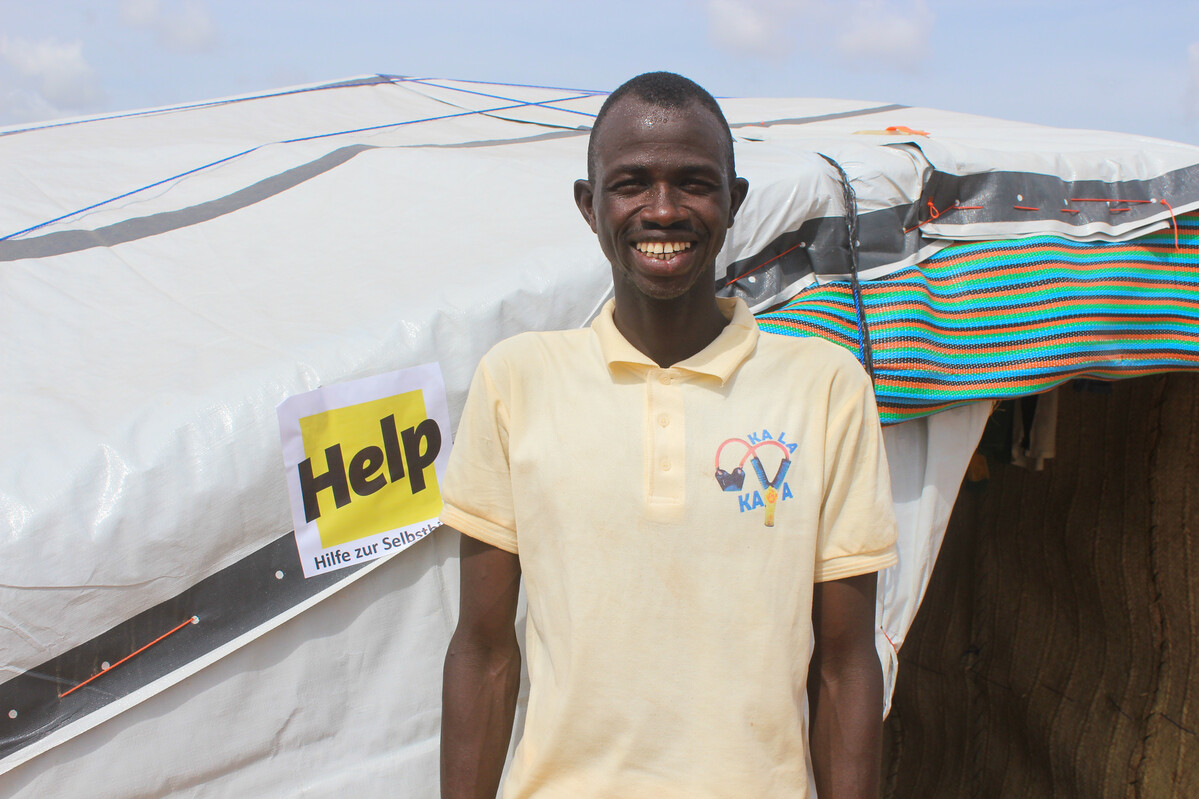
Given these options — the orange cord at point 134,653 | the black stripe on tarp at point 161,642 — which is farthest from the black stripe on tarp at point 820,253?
the orange cord at point 134,653

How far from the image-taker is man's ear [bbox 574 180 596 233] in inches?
44.4

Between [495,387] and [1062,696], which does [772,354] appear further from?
[1062,696]

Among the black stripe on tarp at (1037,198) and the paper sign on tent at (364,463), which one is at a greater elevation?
the black stripe on tarp at (1037,198)

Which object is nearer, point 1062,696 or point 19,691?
point 19,691

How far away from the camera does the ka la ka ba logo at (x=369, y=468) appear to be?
49.2 inches

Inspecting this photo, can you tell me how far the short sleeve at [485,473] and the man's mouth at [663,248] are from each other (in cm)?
24

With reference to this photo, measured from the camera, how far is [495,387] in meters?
1.08

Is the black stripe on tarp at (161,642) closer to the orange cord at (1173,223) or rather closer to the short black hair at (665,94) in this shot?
the short black hair at (665,94)

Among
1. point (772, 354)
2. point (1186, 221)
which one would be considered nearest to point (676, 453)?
point (772, 354)

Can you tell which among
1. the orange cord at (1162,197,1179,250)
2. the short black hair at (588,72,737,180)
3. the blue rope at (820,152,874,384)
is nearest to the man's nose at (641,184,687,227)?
the short black hair at (588,72,737,180)

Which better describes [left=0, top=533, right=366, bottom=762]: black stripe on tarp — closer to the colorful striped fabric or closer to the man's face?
the man's face

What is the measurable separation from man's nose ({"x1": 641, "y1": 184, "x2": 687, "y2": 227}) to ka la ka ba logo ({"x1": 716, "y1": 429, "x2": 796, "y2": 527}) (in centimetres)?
28

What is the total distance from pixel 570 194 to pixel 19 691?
1195mm

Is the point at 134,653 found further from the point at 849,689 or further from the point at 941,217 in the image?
the point at 941,217
